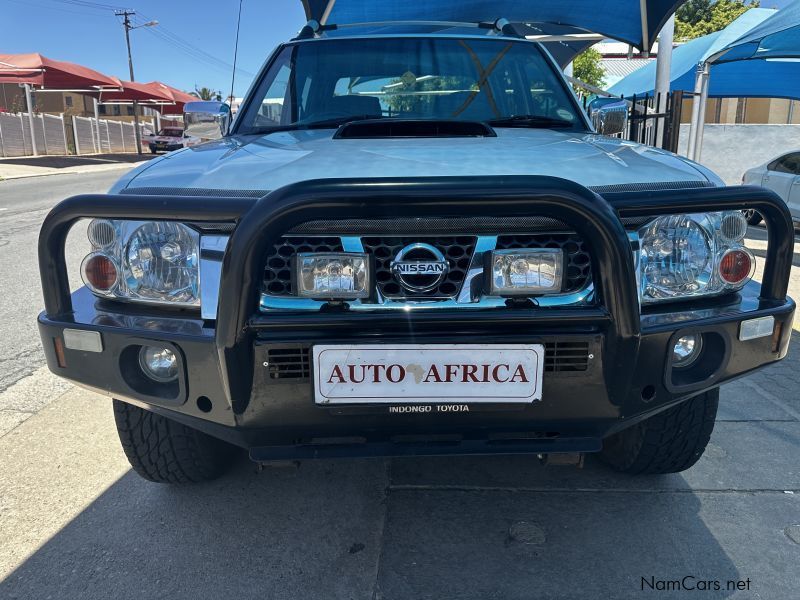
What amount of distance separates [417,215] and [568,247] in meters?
0.43

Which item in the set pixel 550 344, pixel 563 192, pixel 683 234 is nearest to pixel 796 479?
pixel 683 234

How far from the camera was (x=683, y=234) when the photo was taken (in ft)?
6.13

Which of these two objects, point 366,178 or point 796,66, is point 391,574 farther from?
point 796,66

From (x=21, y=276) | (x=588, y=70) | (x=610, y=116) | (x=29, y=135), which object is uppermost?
(x=588, y=70)

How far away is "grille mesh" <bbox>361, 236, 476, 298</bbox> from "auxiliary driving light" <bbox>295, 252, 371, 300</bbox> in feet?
0.14

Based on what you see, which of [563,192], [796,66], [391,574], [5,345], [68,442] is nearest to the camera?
[563,192]

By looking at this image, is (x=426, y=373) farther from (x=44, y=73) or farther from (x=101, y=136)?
(x=101, y=136)

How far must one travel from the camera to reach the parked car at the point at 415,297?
5.47 feet

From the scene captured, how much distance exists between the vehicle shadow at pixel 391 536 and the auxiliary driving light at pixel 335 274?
894mm

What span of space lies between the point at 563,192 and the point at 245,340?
86 centimetres

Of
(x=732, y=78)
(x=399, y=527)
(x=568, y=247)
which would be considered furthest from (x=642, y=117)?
(x=732, y=78)

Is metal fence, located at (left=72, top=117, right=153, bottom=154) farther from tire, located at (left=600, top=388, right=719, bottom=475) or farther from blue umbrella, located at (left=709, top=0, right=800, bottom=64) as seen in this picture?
tire, located at (left=600, top=388, right=719, bottom=475)

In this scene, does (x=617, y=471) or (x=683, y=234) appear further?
(x=617, y=471)

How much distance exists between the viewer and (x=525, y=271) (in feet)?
5.64
